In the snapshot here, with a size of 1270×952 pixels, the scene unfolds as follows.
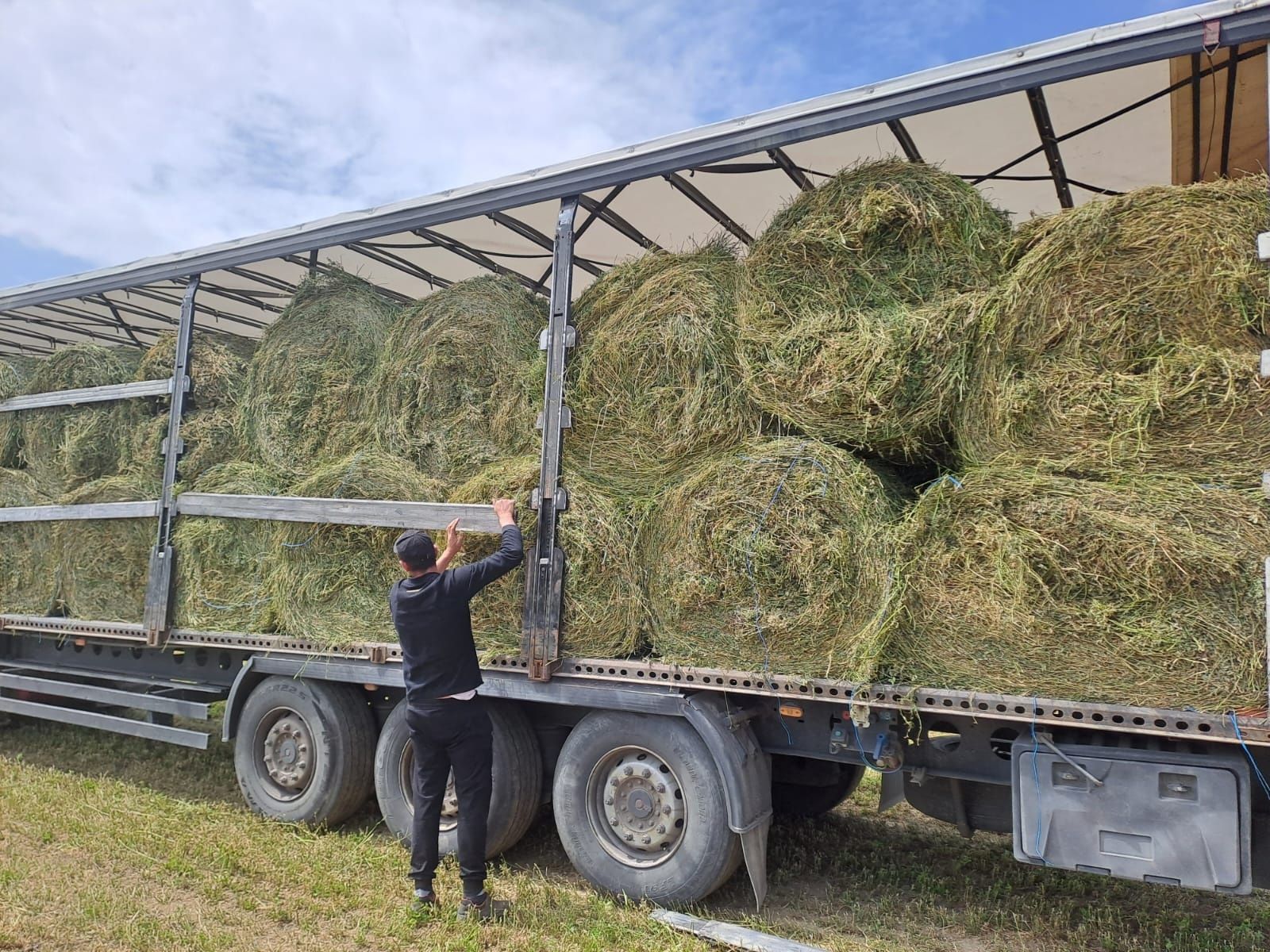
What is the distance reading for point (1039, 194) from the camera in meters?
6.70

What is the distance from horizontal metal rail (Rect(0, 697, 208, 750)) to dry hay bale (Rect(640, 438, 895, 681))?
3877 millimetres

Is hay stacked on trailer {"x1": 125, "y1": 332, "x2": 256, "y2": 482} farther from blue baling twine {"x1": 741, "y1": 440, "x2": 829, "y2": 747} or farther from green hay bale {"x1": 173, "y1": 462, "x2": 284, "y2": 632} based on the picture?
blue baling twine {"x1": 741, "y1": 440, "x2": 829, "y2": 747}

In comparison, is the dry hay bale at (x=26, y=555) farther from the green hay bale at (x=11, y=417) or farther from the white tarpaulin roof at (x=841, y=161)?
the white tarpaulin roof at (x=841, y=161)

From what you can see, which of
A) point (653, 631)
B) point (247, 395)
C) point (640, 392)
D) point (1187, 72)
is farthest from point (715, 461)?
point (247, 395)

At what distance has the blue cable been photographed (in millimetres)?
3307

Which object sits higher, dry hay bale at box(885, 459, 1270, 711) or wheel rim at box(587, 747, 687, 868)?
dry hay bale at box(885, 459, 1270, 711)

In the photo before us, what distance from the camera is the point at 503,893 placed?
4934 millimetres

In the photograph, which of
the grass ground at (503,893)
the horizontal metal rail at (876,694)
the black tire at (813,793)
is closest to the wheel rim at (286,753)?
the grass ground at (503,893)

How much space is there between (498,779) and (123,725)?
3.44 m

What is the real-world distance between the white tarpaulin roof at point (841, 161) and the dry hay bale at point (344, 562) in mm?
1664

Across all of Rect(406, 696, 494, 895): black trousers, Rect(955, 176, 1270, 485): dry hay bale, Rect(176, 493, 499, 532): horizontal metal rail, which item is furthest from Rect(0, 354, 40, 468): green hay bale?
Rect(955, 176, 1270, 485): dry hay bale

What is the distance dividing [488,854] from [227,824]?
1873 millimetres

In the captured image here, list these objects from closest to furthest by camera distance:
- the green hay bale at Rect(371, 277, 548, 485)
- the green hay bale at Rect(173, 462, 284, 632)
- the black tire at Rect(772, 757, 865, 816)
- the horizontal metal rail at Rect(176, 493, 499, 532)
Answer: the horizontal metal rail at Rect(176, 493, 499, 532) → the green hay bale at Rect(371, 277, 548, 485) → the black tire at Rect(772, 757, 865, 816) → the green hay bale at Rect(173, 462, 284, 632)

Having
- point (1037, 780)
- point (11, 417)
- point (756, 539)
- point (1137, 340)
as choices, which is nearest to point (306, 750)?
point (756, 539)
